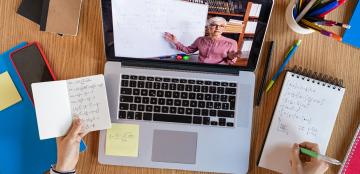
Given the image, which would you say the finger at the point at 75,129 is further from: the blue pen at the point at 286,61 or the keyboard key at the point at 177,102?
the blue pen at the point at 286,61

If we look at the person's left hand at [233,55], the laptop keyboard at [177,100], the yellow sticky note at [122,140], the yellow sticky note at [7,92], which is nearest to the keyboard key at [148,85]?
the laptop keyboard at [177,100]

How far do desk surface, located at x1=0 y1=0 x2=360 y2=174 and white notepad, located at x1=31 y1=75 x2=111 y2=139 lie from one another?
4 centimetres

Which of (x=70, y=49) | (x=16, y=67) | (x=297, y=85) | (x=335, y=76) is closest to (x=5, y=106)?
(x=16, y=67)

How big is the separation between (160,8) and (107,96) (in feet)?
0.83

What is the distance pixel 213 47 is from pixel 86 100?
1.09ft

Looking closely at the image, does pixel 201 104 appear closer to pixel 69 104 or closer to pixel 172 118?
pixel 172 118

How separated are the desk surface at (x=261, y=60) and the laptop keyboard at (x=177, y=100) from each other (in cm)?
8

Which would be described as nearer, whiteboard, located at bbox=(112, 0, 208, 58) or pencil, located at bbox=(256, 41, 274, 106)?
whiteboard, located at bbox=(112, 0, 208, 58)

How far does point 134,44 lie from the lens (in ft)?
2.90

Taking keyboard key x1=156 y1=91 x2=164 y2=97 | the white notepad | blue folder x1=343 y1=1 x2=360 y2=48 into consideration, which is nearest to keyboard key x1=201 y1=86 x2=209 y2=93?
keyboard key x1=156 y1=91 x2=164 y2=97

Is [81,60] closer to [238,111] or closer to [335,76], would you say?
[238,111]

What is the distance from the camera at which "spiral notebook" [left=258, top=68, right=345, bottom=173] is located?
91cm

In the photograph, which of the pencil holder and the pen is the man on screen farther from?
the pen

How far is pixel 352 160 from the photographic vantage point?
36.5 inches
